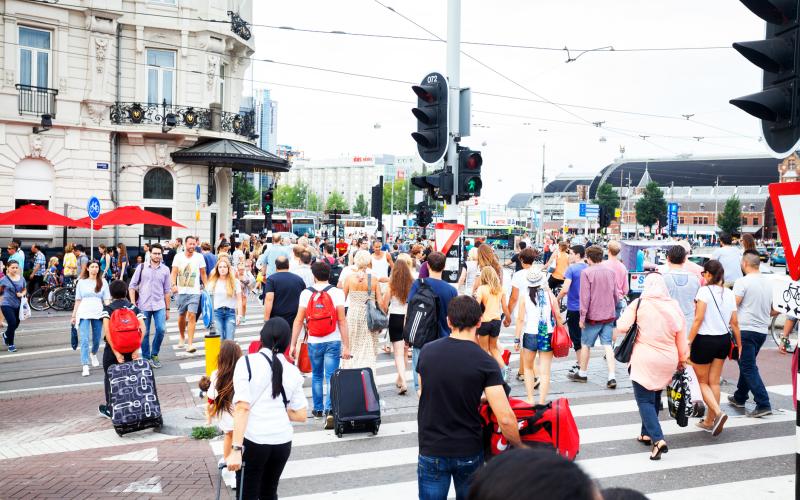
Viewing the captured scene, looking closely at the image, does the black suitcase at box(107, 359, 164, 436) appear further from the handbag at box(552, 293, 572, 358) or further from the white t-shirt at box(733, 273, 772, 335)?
the white t-shirt at box(733, 273, 772, 335)

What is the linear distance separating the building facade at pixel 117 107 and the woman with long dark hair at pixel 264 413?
937 inches

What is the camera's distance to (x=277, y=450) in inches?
190

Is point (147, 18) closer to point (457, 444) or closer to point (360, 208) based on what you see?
point (457, 444)

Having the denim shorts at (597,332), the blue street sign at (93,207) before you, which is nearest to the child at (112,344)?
the denim shorts at (597,332)

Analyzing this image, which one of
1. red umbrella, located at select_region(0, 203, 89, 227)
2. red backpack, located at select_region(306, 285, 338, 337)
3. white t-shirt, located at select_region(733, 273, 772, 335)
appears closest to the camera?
red backpack, located at select_region(306, 285, 338, 337)

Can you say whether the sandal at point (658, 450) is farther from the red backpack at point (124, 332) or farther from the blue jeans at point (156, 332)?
the blue jeans at point (156, 332)

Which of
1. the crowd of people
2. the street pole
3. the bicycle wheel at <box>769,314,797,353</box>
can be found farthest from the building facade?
the bicycle wheel at <box>769,314,797,353</box>

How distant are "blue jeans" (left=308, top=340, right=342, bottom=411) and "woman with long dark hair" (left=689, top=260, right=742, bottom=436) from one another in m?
4.05

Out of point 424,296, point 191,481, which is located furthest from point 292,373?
point 424,296

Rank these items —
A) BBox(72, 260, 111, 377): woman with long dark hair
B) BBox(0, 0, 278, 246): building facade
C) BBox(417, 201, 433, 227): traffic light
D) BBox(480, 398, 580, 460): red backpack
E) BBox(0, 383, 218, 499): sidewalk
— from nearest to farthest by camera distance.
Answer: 1. BBox(480, 398, 580, 460): red backpack
2. BBox(0, 383, 218, 499): sidewalk
3. BBox(72, 260, 111, 377): woman with long dark hair
4. BBox(417, 201, 433, 227): traffic light
5. BBox(0, 0, 278, 246): building facade

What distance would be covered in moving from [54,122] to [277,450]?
24792 millimetres

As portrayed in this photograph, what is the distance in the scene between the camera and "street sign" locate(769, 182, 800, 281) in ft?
13.8

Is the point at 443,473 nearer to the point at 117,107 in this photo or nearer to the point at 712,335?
the point at 712,335

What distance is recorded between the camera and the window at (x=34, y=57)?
2550cm
